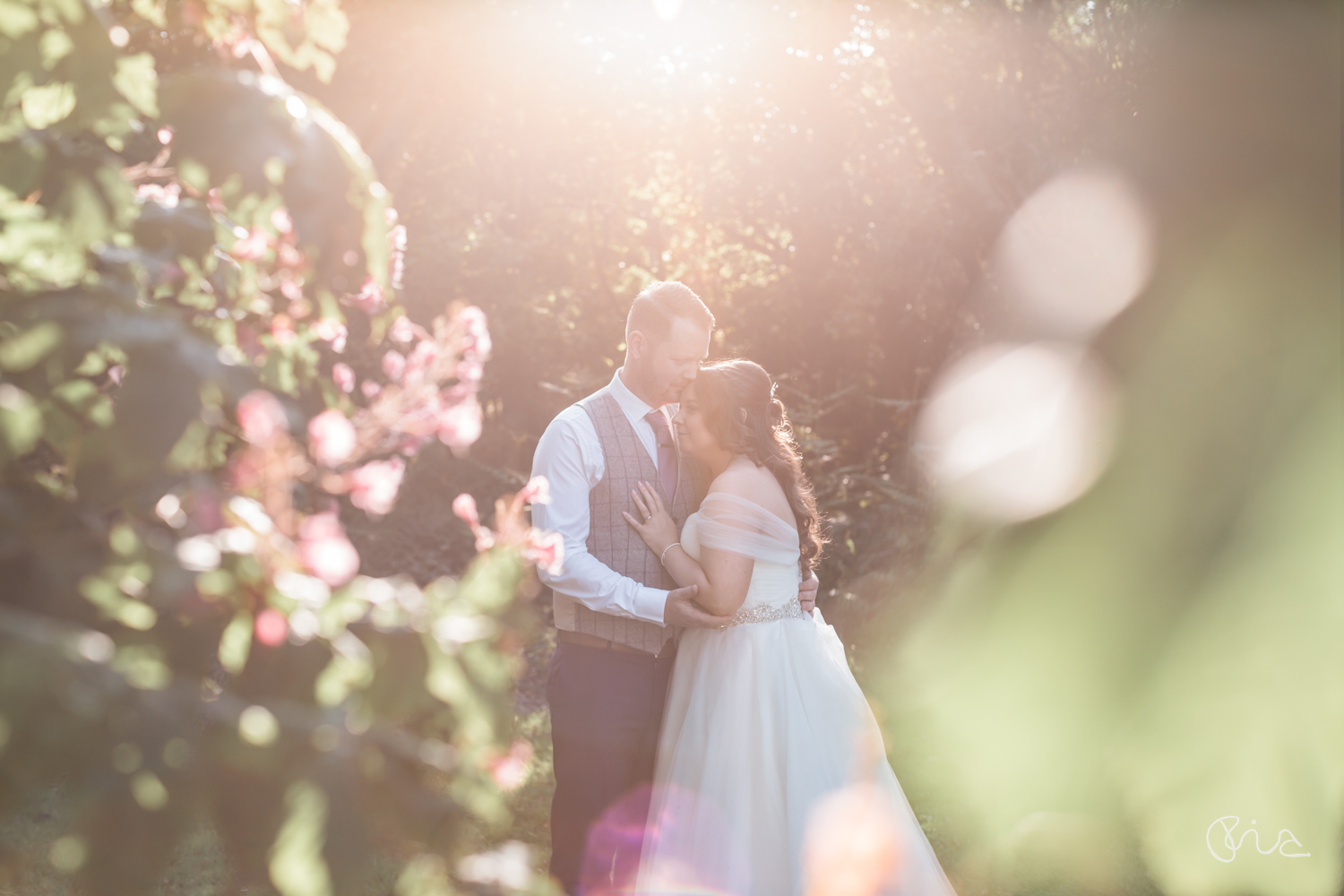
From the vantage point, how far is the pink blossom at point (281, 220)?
1.00 m

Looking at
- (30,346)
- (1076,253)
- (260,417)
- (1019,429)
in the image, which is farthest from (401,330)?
(1076,253)

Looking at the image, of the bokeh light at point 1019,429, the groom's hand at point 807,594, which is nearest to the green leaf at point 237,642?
the groom's hand at point 807,594

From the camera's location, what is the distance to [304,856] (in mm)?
825

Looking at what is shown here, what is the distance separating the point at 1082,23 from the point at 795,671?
663 centimetres

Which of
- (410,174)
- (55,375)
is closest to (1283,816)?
(55,375)

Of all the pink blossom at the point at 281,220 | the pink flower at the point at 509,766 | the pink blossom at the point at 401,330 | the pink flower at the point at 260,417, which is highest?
the pink blossom at the point at 281,220

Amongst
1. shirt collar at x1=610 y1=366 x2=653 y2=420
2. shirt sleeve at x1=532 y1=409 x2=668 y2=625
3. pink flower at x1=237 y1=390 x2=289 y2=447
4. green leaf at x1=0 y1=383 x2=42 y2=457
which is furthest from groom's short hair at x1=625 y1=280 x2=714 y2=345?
green leaf at x1=0 y1=383 x2=42 y2=457

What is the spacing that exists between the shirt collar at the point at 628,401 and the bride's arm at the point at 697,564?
0.28 metres

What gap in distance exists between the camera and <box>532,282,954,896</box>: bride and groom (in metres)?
3.23

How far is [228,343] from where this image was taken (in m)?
1.24

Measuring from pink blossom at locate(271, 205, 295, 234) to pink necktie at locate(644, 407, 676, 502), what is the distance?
2.42 meters

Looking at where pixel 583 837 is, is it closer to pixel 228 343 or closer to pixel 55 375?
pixel 228 343

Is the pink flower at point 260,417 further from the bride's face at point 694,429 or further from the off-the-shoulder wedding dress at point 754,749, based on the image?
the bride's face at point 694,429
